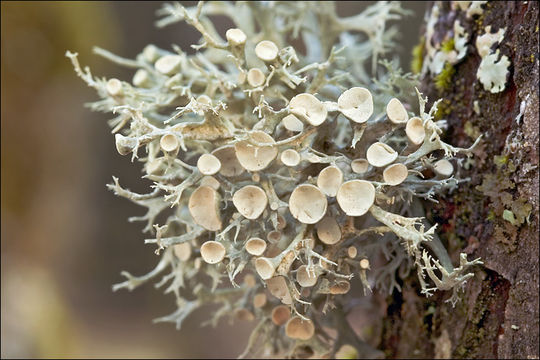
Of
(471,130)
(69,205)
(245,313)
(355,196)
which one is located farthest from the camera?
(69,205)

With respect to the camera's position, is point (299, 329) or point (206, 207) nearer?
Result: point (206, 207)

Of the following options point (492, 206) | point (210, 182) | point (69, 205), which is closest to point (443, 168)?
point (492, 206)

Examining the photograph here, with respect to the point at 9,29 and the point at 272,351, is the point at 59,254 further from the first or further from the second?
the point at 272,351

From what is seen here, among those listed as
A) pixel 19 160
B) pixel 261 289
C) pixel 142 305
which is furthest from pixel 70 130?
pixel 261 289

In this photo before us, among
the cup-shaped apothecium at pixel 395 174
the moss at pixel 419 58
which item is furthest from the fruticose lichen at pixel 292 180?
the moss at pixel 419 58

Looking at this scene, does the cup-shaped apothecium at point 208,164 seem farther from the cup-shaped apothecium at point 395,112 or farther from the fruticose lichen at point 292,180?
the cup-shaped apothecium at point 395,112

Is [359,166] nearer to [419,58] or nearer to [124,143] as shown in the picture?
[124,143]
